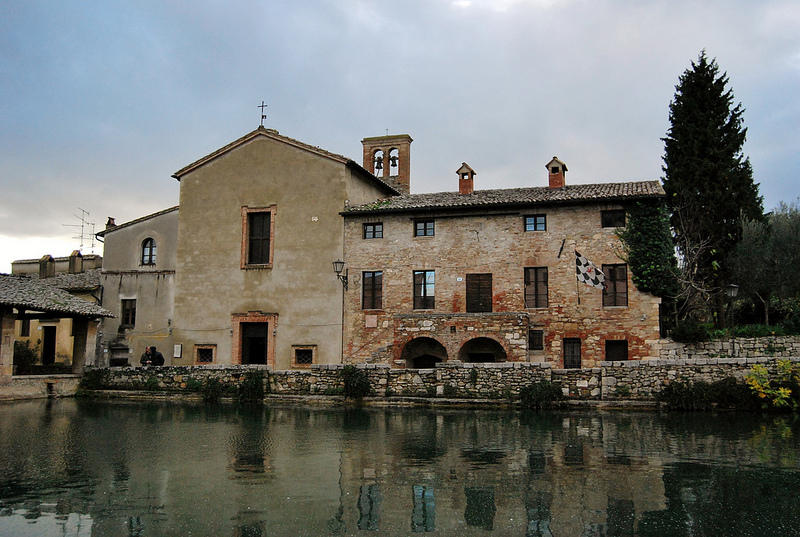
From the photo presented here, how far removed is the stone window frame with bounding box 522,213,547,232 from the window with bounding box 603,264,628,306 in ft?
10.5

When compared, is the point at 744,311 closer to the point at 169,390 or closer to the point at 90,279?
the point at 169,390

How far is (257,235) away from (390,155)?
9223 millimetres

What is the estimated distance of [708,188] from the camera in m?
27.5

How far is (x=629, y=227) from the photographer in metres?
25.2

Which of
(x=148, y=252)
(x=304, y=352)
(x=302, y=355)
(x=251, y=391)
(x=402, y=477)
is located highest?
(x=148, y=252)

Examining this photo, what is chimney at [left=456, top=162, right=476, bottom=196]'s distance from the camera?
2991 centimetres

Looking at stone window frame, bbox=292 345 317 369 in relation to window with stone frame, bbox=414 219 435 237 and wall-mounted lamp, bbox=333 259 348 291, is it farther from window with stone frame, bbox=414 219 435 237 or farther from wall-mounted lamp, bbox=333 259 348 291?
window with stone frame, bbox=414 219 435 237

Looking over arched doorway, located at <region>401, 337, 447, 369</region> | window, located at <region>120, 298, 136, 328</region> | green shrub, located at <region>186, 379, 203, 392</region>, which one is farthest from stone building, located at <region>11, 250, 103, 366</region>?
arched doorway, located at <region>401, 337, 447, 369</region>

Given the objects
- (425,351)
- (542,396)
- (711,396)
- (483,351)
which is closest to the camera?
(711,396)

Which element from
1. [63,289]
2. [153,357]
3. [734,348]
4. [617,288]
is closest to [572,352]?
[617,288]

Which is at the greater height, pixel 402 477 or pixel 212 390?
pixel 212 390

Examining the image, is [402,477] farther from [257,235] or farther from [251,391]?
[257,235]

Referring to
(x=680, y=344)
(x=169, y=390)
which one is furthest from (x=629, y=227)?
(x=169, y=390)

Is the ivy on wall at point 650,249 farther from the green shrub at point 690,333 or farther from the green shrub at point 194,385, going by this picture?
the green shrub at point 194,385
